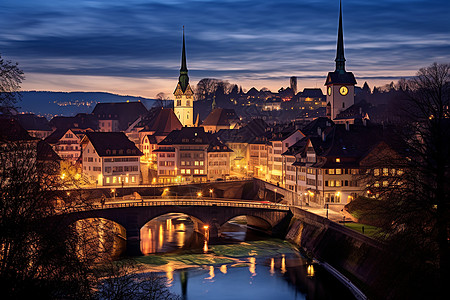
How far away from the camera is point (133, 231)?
7938 centimetres

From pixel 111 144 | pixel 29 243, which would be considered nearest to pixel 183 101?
pixel 111 144

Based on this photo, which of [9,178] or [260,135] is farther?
[260,135]

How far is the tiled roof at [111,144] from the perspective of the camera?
11712 cm

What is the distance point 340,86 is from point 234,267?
95.7 m

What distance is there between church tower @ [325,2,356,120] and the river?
240ft

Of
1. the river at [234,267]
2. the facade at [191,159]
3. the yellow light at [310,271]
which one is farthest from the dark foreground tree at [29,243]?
the facade at [191,159]

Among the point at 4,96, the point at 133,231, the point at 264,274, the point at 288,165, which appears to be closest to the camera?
the point at 4,96

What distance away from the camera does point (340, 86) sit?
15425 cm

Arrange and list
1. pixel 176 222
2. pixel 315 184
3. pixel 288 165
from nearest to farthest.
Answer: pixel 315 184 < pixel 176 222 < pixel 288 165

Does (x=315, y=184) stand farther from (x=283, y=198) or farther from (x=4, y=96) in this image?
(x=4, y=96)

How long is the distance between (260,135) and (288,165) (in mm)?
46082

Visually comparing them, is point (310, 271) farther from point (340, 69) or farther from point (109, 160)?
point (340, 69)

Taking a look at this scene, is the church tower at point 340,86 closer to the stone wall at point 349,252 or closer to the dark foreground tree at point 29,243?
the stone wall at point 349,252

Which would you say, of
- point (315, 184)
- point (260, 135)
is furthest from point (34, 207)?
point (260, 135)
